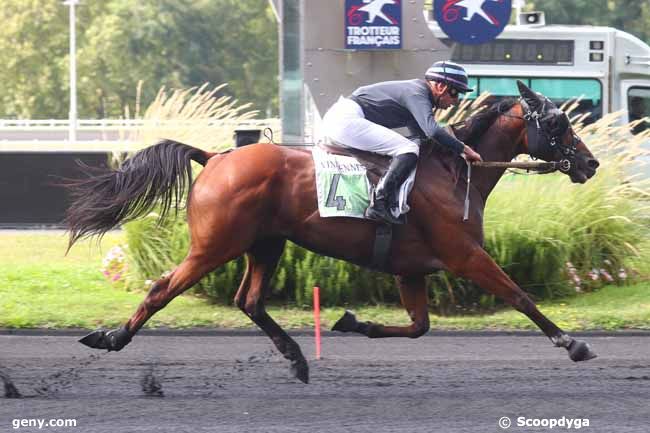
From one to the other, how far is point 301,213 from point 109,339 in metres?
1.53

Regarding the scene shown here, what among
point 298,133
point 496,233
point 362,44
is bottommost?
point 496,233

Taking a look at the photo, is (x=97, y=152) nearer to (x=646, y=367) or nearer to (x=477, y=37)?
(x=477, y=37)

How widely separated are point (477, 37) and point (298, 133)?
2236 millimetres

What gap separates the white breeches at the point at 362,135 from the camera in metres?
7.68

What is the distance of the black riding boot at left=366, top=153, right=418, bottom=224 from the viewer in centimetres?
751

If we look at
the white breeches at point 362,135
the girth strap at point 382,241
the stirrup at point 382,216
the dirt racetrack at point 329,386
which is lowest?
the dirt racetrack at point 329,386

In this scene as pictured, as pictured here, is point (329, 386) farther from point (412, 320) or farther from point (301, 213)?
point (301, 213)

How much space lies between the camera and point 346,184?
25.1 feet

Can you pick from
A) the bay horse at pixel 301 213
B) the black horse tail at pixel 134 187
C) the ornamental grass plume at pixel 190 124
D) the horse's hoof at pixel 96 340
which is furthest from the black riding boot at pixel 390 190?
the ornamental grass plume at pixel 190 124

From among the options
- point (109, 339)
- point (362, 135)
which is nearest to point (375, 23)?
point (362, 135)

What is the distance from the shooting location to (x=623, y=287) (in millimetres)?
11688

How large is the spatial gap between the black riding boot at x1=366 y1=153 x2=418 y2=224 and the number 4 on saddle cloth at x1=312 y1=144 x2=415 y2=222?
5 centimetres

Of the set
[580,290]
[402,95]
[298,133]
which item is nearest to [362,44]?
[298,133]

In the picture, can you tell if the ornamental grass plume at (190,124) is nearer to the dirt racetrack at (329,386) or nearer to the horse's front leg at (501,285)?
the dirt racetrack at (329,386)
